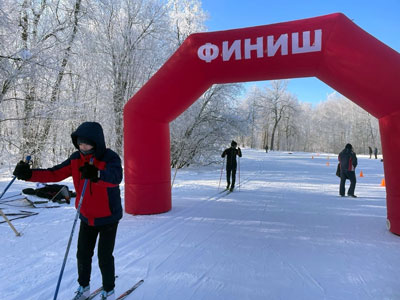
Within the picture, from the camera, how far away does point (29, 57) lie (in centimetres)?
825

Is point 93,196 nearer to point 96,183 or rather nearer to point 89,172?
point 96,183

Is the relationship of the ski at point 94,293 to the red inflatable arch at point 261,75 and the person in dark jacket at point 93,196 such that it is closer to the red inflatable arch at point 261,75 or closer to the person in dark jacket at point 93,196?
the person in dark jacket at point 93,196

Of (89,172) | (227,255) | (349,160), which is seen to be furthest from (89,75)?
(89,172)

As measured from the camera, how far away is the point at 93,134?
245 cm

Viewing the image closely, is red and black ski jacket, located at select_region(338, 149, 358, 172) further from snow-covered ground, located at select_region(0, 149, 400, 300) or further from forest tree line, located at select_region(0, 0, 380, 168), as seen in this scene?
forest tree line, located at select_region(0, 0, 380, 168)

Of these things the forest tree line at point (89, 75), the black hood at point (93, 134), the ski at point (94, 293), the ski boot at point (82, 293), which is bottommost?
the ski at point (94, 293)

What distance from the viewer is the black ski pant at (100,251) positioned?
8.43 feet

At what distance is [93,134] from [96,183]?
45cm

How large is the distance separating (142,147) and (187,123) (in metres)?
10.5

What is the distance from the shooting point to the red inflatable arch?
174 inches

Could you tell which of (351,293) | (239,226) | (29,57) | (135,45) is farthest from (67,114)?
(351,293)

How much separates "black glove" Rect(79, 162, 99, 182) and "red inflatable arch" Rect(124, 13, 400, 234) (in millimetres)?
3752

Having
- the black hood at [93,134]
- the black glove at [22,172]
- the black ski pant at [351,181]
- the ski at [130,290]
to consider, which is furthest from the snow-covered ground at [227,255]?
the black ski pant at [351,181]

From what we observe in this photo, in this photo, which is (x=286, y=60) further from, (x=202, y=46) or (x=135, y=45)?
(x=135, y=45)
